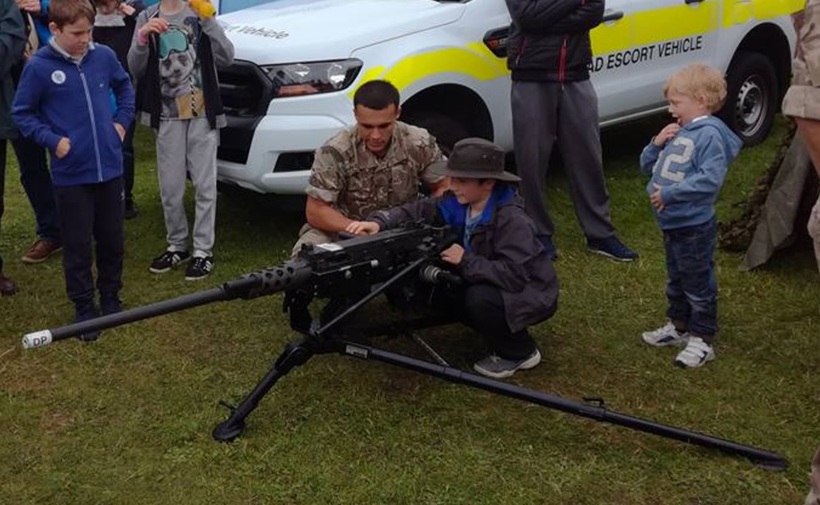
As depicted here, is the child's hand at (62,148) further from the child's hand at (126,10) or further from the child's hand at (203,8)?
the child's hand at (126,10)

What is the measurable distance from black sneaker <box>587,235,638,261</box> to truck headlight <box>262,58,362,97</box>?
1.63 metres

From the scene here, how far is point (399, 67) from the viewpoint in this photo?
523 cm

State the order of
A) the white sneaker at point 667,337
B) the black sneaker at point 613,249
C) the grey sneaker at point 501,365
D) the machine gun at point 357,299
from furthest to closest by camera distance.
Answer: the black sneaker at point 613,249 < the white sneaker at point 667,337 < the grey sneaker at point 501,365 < the machine gun at point 357,299

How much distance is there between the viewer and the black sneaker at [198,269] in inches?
208

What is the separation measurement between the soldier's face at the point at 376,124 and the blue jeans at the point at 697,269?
1268 mm

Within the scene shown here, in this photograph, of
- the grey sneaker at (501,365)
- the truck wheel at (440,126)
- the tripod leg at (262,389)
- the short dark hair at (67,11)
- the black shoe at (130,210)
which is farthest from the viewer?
the black shoe at (130,210)

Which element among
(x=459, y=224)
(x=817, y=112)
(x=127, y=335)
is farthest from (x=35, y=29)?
(x=817, y=112)

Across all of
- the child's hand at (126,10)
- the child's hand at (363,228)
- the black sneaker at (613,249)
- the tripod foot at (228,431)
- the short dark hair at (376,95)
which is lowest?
the black sneaker at (613,249)

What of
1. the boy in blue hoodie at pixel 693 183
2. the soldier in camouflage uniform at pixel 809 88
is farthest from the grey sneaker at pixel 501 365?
the soldier in camouflage uniform at pixel 809 88

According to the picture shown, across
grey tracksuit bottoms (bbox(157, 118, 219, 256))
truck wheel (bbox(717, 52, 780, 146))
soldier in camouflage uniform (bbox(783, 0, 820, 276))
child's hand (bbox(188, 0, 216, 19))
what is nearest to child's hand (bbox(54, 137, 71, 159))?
grey tracksuit bottoms (bbox(157, 118, 219, 256))

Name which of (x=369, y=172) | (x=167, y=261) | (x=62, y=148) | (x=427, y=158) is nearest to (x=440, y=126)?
(x=427, y=158)

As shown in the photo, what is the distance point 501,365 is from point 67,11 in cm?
242

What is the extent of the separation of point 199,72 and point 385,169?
1.34 m

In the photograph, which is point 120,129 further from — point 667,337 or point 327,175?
point 667,337
